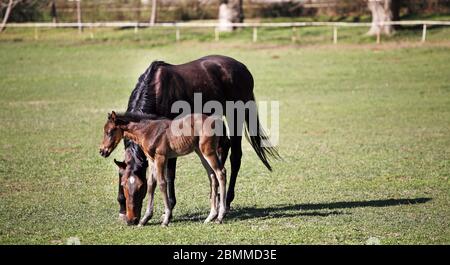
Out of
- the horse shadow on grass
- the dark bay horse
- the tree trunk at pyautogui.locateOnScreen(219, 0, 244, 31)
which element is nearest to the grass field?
the horse shadow on grass

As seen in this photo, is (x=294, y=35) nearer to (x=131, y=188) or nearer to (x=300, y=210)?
(x=300, y=210)

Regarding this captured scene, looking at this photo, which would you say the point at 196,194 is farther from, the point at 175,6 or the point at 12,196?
the point at 175,6

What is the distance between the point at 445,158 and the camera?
49.0 feet

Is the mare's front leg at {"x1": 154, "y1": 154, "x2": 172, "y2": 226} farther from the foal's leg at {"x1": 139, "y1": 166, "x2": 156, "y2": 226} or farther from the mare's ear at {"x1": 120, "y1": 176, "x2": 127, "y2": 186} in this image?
the mare's ear at {"x1": 120, "y1": 176, "x2": 127, "y2": 186}

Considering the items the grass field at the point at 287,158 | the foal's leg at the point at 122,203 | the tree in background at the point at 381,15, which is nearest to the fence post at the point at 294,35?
the grass field at the point at 287,158

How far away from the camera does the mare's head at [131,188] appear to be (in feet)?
31.3

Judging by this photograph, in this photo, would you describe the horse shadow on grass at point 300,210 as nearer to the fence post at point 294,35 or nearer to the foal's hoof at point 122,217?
the foal's hoof at point 122,217

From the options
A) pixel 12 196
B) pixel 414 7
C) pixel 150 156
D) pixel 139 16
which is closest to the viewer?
pixel 150 156

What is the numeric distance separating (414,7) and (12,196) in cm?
3947

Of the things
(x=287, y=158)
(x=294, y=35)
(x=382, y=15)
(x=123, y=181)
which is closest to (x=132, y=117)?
(x=123, y=181)

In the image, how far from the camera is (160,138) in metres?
9.48

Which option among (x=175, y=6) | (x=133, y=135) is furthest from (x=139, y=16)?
(x=133, y=135)

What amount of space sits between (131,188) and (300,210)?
2567 mm

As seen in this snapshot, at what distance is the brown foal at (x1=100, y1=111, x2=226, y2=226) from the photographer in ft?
31.2
